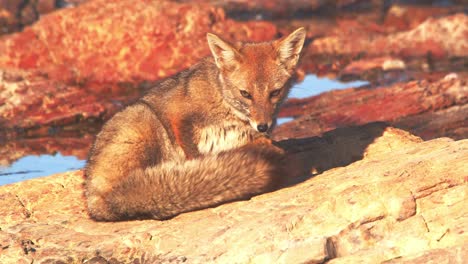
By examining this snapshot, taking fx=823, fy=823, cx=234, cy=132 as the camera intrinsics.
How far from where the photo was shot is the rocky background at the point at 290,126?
6.22 metres

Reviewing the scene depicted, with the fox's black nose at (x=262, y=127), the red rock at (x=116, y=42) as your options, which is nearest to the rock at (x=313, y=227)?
the fox's black nose at (x=262, y=127)

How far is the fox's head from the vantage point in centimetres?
749

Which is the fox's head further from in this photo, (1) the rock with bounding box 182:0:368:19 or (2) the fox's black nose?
(1) the rock with bounding box 182:0:368:19

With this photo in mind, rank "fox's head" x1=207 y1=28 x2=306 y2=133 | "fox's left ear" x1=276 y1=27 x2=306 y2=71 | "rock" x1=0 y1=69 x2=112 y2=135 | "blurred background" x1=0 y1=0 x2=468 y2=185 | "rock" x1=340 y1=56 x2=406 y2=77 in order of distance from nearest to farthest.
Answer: "fox's head" x1=207 y1=28 x2=306 y2=133, "fox's left ear" x1=276 y1=27 x2=306 y2=71, "blurred background" x1=0 y1=0 x2=468 y2=185, "rock" x1=0 y1=69 x2=112 y2=135, "rock" x1=340 y1=56 x2=406 y2=77

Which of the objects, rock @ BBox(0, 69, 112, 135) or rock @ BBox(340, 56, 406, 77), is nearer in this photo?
rock @ BBox(0, 69, 112, 135)

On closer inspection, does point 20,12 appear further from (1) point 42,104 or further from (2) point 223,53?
(2) point 223,53

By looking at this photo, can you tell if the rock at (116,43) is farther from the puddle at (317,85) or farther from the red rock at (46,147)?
the red rock at (46,147)

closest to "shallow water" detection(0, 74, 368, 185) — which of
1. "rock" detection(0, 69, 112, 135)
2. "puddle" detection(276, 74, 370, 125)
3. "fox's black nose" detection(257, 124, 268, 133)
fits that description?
"puddle" detection(276, 74, 370, 125)

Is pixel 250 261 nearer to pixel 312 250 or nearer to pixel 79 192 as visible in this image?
pixel 312 250

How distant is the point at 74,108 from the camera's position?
1464 cm

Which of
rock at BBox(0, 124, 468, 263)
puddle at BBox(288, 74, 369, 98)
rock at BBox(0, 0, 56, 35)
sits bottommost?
puddle at BBox(288, 74, 369, 98)

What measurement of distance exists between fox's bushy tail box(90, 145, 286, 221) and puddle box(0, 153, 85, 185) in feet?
13.9

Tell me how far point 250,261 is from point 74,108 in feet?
30.2

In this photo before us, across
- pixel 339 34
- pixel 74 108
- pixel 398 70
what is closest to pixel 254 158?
pixel 74 108
